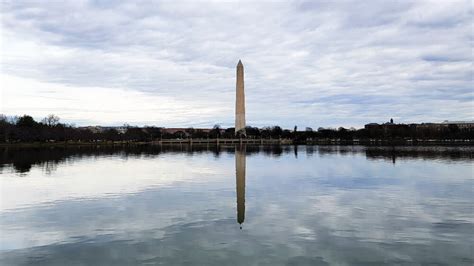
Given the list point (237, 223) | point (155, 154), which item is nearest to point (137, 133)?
point (155, 154)

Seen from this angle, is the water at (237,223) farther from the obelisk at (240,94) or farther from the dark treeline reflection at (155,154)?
the obelisk at (240,94)

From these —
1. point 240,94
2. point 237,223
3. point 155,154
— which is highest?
point 240,94

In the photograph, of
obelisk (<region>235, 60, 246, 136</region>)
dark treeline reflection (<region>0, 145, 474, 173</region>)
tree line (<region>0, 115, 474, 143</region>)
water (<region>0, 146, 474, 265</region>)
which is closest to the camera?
water (<region>0, 146, 474, 265</region>)

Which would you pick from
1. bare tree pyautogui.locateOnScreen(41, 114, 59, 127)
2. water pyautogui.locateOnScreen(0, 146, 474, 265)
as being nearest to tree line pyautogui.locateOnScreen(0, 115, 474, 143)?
bare tree pyautogui.locateOnScreen(41, 114, 59, 127)

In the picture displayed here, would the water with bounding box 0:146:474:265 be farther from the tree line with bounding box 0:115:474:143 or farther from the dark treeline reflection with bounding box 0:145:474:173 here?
the tree line with bounding box 0:115:474:143

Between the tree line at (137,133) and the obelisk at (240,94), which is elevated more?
the obelisk at (240,94)

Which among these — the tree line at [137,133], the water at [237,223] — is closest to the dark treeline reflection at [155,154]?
the water at [237,223]

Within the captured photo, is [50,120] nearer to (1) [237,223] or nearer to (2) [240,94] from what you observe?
(2) [240,94]

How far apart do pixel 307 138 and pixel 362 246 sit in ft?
512

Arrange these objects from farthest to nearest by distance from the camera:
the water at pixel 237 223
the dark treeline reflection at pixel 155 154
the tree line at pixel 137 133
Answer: the tree line at pixel 137 133
the dark treeline reflection at pixel 155 154
the water at pixel 237 223

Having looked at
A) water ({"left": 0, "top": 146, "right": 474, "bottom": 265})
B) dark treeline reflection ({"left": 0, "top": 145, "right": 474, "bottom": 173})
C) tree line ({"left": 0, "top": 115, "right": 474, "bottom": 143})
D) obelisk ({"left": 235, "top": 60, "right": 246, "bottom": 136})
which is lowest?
water ({"left": 0, "top": 146, "right": 474, "bottom": 265})

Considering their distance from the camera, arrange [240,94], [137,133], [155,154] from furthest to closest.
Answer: [137,133] < [240,94] < [155,154]

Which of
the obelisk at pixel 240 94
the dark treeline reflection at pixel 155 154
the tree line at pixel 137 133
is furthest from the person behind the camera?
the tree line at pixel 137 133

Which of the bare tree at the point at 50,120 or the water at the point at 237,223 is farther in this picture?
the bare tree at the point at 50,120
